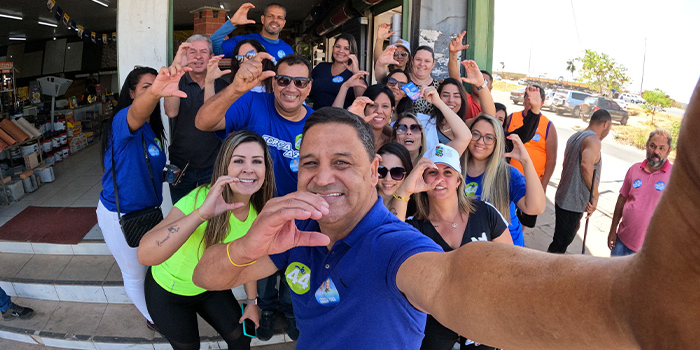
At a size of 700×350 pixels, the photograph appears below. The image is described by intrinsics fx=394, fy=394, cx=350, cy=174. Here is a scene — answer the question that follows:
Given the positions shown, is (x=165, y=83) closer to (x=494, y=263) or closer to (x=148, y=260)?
(x=148, y=260)

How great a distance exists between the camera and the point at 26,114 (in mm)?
8242

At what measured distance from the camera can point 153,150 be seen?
275 centimetres

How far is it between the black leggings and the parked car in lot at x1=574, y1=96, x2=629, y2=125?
24.7m

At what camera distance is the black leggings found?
2.29 metres

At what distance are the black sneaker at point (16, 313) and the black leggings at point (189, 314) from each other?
2.08m

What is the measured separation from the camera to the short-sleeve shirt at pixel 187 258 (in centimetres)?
222

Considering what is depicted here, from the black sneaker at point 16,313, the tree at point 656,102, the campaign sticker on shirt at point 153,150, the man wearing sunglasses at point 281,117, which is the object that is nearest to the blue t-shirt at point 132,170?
the campaign sticker on shirt at point 153,150

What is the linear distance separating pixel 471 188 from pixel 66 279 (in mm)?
3800

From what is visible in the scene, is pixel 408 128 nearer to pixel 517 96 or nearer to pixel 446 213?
pixel 446 213

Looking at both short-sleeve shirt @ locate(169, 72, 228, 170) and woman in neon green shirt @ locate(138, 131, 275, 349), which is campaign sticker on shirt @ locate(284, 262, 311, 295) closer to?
woman in neon green shirt @ locate(138, 131, 275, 349)

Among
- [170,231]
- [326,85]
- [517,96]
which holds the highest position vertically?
[517,96]

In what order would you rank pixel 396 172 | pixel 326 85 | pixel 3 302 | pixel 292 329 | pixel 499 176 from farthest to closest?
pixel 326 85, pixel 3 302, pixel 292 329, pixel 499 176, pixel 396 172

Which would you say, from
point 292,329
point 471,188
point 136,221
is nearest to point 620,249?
point 471,188

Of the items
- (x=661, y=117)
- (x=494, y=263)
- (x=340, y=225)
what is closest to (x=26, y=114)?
(x=340, y=225)
